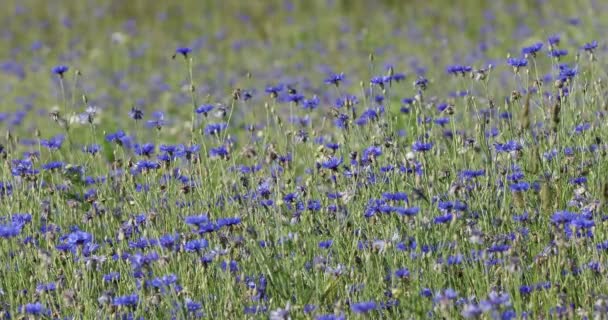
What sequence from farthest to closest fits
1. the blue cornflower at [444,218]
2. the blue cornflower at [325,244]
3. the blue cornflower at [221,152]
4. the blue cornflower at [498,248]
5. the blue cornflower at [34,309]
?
1. the blue cornflower at [221,152]
2. the blue cornflower at [325,244]
3. the blue cornflower at [444,218]
4. the blue cornflower at [498,248]
5. the blue cornflower at [34,309]

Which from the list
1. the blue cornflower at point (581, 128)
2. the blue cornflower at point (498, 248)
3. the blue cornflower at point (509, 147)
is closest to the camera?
the blue cornflower at point (498, 248)

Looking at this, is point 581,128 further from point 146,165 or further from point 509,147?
point 146,165

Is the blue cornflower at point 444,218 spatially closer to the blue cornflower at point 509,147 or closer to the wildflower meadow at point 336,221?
the wildflower meadow at point 336,221

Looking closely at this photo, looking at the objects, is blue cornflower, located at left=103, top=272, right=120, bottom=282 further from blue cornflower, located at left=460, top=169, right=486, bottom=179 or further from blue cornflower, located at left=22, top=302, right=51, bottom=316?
blue cornflower, located at left=460, top=169, right=486, bottom=179

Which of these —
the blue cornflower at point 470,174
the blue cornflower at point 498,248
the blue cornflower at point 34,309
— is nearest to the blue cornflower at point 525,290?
the blue cornflower at point 498,248

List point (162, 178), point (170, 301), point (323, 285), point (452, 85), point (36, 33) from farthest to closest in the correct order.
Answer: point (36, 33), point (452, 85), point (162, 178), point (323, 285), point (170, 301)

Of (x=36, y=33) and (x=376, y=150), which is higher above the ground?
(x=376, y=150)

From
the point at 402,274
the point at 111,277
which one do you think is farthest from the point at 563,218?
the point at 111,277

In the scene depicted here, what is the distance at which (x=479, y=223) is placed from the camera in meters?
3.49

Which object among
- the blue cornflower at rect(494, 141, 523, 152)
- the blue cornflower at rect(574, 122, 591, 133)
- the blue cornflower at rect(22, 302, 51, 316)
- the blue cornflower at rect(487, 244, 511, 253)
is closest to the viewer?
the blue cornflower at rect(22, 302, 51, 316)

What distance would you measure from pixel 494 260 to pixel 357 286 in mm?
438

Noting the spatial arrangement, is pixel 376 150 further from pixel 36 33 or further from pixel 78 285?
pixel 36 33

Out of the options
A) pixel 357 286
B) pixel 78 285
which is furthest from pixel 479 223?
pixel 78 285

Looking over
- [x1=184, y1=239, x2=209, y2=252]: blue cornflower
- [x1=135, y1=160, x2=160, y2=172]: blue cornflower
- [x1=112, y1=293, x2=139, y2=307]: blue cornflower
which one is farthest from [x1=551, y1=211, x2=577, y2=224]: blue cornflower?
[x1=135, y1=160, x2=160, y2=172]: blue cornflower
